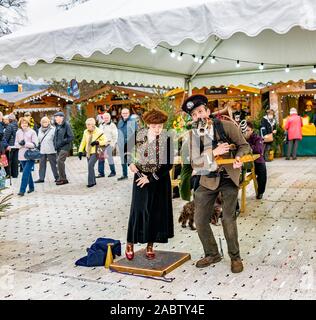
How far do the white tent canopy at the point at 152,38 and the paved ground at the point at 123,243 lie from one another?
225cm

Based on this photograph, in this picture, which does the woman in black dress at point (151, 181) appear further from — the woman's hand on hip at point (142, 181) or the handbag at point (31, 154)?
the handbag at point (31, 154)

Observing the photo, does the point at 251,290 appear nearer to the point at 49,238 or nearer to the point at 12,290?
the point at 12,290

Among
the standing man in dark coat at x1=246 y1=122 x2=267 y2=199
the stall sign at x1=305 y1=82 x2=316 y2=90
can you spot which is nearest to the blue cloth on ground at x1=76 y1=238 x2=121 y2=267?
the standing man in dark coat at x1=246 y1=122 x2=267 y2=199

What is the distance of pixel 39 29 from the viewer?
509cm

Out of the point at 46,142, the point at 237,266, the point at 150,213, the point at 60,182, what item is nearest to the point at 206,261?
the point at 237,266

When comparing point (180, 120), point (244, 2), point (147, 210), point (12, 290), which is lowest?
point (12, 290)

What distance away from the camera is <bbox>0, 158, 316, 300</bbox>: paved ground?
4078mm

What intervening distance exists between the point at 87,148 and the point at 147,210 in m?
6.52

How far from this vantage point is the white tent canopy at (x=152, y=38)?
150 inches

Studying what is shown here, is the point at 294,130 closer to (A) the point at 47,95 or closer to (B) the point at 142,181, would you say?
(A) the point at 47,95

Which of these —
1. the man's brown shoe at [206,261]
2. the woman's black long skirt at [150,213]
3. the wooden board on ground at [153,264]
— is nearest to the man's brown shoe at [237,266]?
the man's brown shoe at [206,261]

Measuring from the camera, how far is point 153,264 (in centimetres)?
467

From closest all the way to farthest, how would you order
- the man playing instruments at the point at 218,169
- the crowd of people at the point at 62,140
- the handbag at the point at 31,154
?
1. the man playing instruments at the point at 218,169
2. the handbag at the point at 31,154
3. the crowd of people at the point at 62,140
